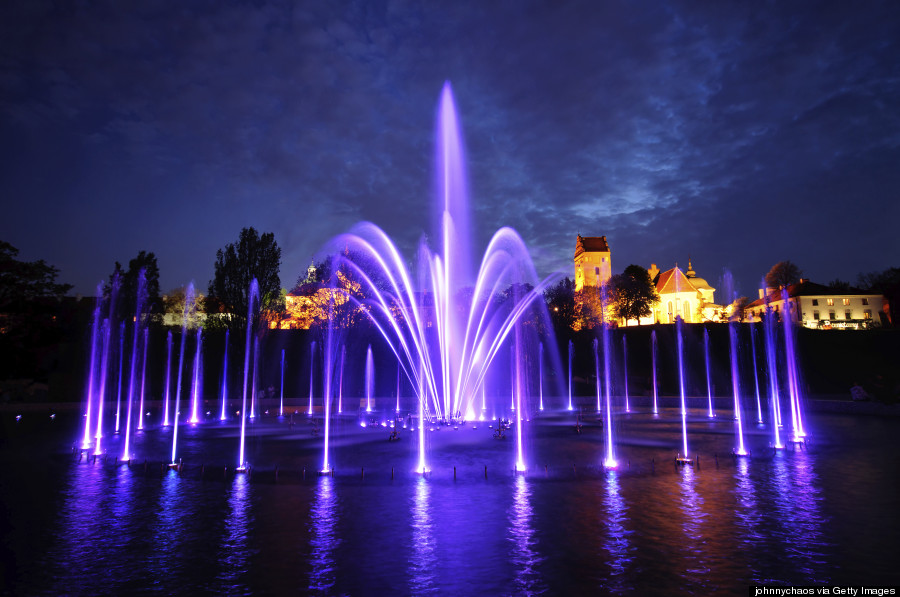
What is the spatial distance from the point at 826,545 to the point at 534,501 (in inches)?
222

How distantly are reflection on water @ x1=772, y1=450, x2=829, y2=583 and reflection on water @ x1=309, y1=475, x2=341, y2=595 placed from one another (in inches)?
277

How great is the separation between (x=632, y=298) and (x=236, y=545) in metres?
97.1

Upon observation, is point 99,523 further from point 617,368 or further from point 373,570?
point 617,368

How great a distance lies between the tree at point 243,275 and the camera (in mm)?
47719

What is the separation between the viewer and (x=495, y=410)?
121ft

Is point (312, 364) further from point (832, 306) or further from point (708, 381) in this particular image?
point (832, 306)

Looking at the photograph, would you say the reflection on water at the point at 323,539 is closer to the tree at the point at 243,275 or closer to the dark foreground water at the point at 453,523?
the dark foreground water at the point at 453,523

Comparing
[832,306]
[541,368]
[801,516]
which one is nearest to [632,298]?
[832,306]

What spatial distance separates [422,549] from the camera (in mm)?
9328

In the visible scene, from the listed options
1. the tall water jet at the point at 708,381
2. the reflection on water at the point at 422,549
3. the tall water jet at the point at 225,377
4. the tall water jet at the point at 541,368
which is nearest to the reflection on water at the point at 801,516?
the reflection on water at the point at 422,549

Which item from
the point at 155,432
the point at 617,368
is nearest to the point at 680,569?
the point at 155,432

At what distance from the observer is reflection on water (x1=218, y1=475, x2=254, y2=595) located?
7.83 m

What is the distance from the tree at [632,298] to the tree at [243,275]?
67.3 m

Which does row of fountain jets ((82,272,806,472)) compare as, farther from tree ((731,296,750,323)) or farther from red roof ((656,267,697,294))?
red roof ((656,267,697,294))
